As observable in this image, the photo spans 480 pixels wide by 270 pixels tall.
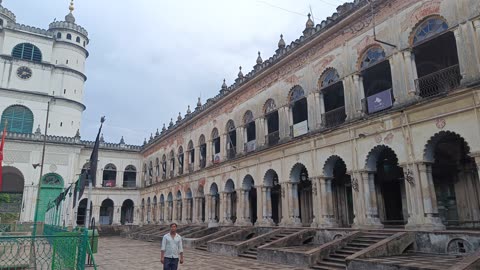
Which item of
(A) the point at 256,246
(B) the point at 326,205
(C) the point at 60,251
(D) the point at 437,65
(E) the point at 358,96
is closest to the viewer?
(C) the point at 60,251

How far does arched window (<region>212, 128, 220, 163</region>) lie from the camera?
25781 millimetres

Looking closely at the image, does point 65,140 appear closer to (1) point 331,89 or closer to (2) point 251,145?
(2) point 251,145

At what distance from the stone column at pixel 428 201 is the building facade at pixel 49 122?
30.6 meters

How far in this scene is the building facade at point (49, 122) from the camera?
34500 mm

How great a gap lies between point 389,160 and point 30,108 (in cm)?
3477

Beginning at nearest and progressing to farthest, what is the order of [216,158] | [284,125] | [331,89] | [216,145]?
[331,89]
[284,125]
[216,158]
[216,145]

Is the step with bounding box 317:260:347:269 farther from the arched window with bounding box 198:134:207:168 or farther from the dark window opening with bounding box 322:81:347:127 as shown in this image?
the arched window with bounding box 198:134:207:168

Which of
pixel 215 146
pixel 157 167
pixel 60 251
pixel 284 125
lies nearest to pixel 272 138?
pixel 284 125

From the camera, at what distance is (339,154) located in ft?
50.5

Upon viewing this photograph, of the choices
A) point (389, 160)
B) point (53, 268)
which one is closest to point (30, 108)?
point (53, 268)

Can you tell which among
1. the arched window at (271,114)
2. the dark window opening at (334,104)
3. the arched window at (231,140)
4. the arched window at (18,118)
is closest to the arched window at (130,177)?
the arched window at (18,118)

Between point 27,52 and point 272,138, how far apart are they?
30576 millimetres

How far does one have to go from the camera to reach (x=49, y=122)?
36.9 m

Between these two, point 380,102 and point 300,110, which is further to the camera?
point 300,110
